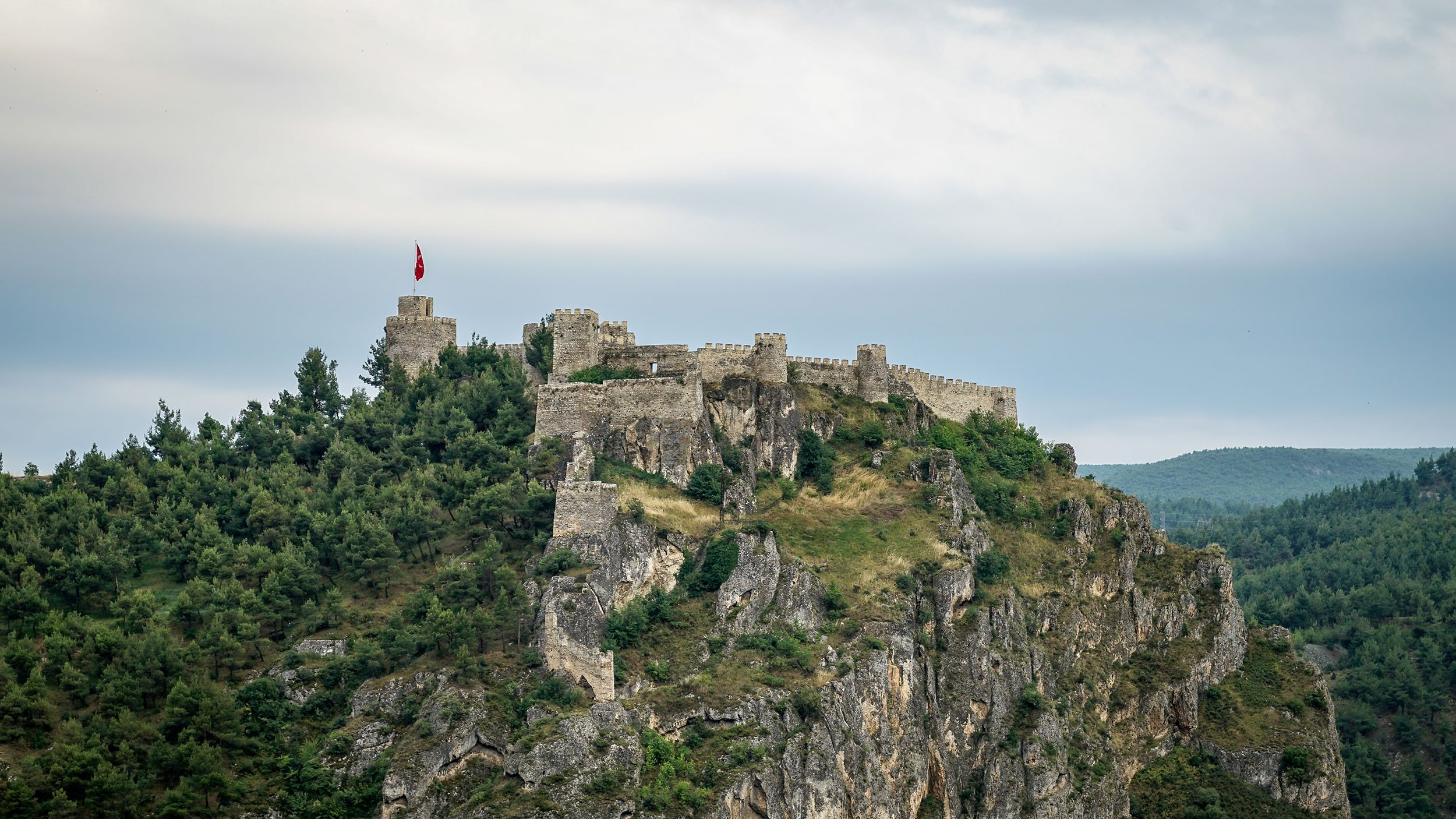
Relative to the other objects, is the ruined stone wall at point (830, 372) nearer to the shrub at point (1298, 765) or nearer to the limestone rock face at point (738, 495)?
the limestone rock face at point (738, 495)

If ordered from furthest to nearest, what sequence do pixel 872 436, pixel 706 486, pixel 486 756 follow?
pixel 872 436, pixel 706 486, pixel 486 756

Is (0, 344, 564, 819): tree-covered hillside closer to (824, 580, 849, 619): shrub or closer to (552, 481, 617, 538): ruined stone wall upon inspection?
(552, 481, 617, 538): ruined stone wall

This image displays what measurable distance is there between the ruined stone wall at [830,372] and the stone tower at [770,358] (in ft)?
17.6

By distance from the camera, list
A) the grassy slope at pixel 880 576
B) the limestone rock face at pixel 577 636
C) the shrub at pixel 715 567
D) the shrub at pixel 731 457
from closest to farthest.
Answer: the limestone rock face at pixel 577 636
the grassy slope at pixel 880 576
the shrub at pixel 715 567
the shrub at pixel 731 457

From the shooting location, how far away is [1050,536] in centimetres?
9781

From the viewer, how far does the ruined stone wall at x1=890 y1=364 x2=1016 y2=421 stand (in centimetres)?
10319

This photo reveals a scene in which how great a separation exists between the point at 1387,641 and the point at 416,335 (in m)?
98.6

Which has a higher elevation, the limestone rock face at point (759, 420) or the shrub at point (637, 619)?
the limestone rock face at point (759, 420)

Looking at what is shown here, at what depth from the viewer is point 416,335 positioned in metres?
102

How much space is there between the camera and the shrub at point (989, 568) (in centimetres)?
8950

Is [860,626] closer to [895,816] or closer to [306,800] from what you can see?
[895,816]

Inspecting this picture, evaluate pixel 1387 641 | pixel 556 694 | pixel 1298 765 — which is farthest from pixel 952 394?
pixel 1387 641

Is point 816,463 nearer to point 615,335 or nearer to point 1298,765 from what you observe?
point 615,335

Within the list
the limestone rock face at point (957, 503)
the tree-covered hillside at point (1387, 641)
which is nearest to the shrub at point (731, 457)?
the limestone rock face at point (957, 503)
